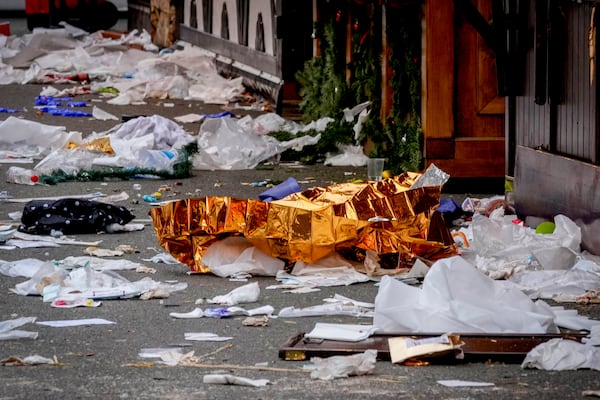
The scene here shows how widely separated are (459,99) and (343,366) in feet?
17.2

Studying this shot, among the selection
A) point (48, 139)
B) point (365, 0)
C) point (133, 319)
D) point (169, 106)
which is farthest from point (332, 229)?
point (169, 106)

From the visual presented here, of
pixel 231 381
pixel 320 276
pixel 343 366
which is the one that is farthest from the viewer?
pixel 320 276

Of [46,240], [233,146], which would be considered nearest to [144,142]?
[233,146]

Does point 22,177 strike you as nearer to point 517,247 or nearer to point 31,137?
point 31,137

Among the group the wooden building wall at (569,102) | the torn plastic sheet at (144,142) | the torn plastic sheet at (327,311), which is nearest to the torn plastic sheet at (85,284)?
the torn plastic sheet at (327,311)

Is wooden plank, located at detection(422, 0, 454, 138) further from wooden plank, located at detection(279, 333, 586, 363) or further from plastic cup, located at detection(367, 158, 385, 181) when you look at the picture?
wooden plank, located at detection(279, 333, 586, 363)

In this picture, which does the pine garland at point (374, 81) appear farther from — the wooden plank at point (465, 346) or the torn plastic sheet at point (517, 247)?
the wooden plank at point (465, 346)

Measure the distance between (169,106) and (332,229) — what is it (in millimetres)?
10135

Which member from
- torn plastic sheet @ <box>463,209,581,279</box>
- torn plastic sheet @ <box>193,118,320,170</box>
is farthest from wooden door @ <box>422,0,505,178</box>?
torn plastic sheet @ <box>193,118,320,170</box>

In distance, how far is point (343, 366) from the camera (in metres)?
4.96

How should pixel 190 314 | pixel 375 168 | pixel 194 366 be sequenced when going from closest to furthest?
1. pixel 194 366
2. pixel 190 314
3. pixel 375 168

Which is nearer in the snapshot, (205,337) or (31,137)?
(205,337)

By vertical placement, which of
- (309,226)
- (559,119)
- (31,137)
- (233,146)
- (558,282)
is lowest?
(558,282)

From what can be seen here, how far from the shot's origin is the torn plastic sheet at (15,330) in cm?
560
